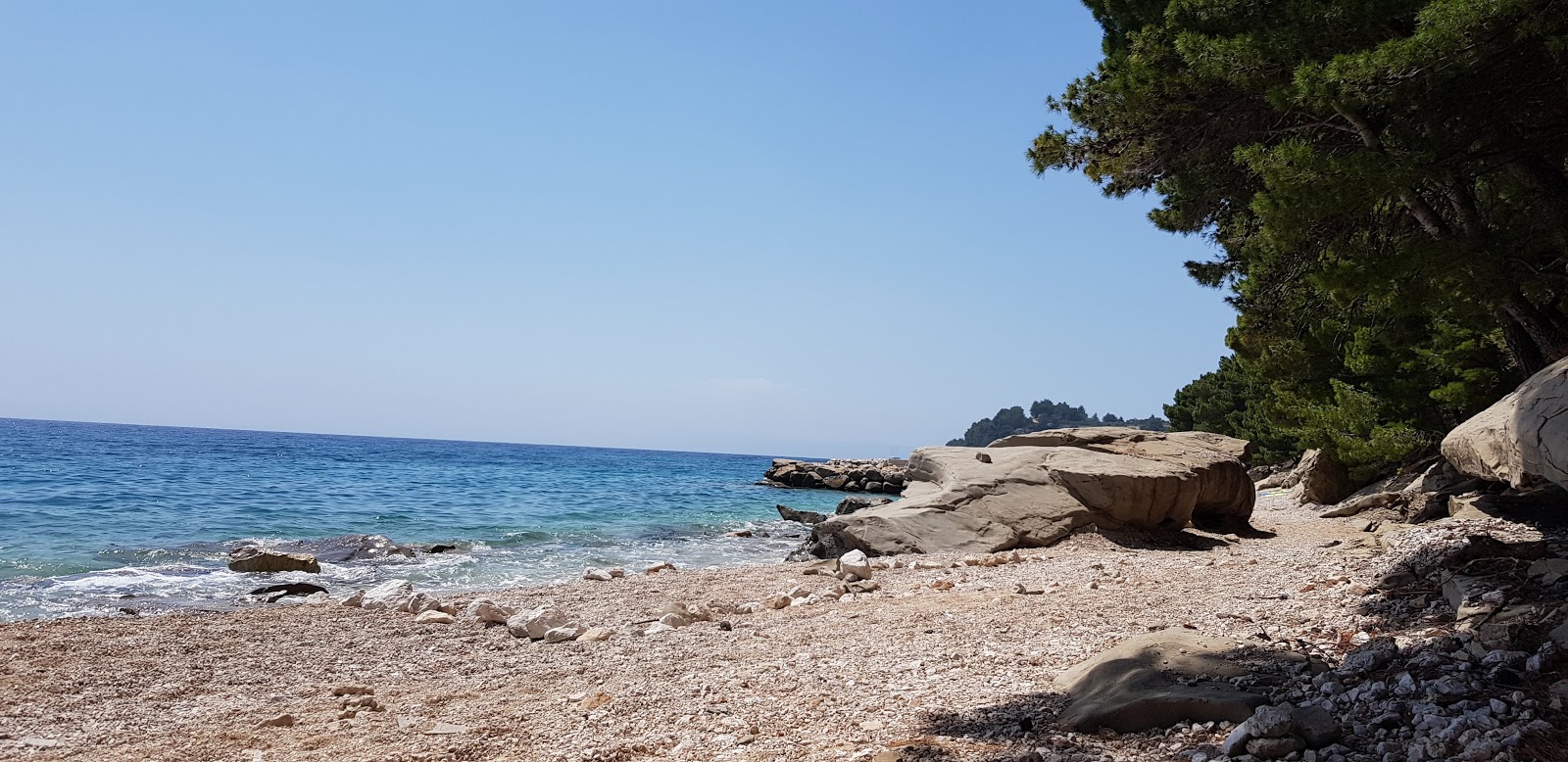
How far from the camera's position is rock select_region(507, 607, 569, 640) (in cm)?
781

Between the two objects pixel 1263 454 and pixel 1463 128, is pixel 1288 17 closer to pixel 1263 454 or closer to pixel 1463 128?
pixel 1463 128

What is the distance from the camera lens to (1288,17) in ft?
22.1

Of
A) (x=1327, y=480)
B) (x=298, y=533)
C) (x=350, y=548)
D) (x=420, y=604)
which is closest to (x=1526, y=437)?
(x=420, y=604)

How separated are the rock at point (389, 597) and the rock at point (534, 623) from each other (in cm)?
215

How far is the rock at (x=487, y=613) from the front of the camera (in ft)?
27.7

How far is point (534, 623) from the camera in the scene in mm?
7883

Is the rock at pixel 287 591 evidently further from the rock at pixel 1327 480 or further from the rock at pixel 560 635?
the rock at pixel 1327 480

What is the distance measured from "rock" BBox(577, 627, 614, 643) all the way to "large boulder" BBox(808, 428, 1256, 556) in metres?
5.36

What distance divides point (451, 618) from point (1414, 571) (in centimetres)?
840

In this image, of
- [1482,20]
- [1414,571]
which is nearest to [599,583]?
[1414,571]

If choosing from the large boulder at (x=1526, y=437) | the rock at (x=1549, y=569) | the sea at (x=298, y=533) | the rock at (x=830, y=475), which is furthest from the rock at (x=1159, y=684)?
the rock at (x=830, y=475)

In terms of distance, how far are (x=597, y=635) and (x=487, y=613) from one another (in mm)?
1560

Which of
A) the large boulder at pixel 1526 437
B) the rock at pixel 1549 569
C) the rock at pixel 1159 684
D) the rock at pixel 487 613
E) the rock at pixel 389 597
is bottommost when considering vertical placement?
the rock at pixel 389 597

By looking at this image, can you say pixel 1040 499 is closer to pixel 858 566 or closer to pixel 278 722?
pixel 858 566
